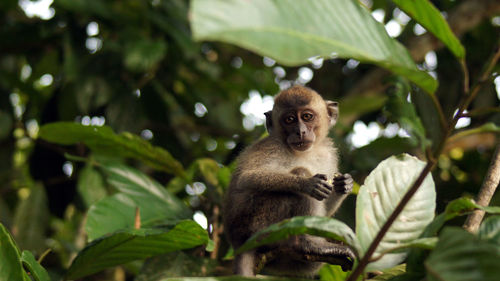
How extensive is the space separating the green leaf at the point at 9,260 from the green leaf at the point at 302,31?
5.38 ft

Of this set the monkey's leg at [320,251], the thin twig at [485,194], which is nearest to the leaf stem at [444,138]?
the thin twig at [485,194]

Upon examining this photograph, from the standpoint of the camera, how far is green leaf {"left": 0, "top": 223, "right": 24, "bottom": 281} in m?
2.26

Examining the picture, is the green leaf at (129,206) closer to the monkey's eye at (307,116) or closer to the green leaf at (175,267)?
the green leaf at (175,267)

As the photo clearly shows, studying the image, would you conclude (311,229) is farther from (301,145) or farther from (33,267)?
(301,145)

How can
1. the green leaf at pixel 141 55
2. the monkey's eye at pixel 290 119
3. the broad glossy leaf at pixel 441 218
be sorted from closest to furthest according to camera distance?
the broad glossy leaf at pixel 441 218
the monkey's eye at pixel 290 119
the green leaf at pixel 141 55

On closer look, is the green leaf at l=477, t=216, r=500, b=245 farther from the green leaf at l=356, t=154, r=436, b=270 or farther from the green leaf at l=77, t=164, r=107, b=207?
the green leaf at l=77, t=164, r=107, b=207

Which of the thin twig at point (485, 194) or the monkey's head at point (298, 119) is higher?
the thin twig at point (485, 194)

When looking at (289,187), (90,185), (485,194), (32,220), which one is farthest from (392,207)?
(32,220)

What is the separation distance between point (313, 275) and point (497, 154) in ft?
5.67

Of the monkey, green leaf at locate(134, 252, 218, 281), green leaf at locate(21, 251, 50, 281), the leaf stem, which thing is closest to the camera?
the leaf stem

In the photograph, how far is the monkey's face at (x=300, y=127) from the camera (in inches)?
159

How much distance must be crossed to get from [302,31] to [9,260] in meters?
1.75

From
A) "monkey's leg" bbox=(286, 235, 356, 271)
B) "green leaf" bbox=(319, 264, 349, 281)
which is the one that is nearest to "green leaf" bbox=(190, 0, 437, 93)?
"monkey's leg" bbox=(286, 235, 356, 271)

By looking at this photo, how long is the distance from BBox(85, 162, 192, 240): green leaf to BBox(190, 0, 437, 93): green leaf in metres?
1.95
